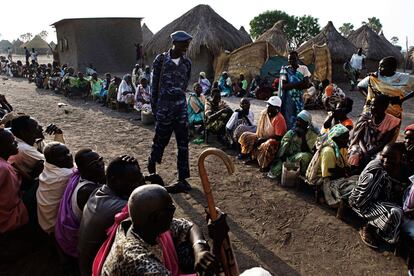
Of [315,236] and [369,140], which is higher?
[369,140]

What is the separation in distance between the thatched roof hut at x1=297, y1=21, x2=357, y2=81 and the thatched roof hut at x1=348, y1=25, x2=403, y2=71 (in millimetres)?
1884

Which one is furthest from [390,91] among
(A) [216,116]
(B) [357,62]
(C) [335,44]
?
(C) [335,44]

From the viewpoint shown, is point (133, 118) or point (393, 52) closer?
point (133, 118)

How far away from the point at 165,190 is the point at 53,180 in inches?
62.5

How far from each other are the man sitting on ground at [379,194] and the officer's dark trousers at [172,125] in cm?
227

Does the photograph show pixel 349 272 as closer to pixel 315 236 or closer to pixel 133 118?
pixel 315 236

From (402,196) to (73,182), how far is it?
317 cm

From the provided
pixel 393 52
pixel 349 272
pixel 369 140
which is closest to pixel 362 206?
pixel 349 272

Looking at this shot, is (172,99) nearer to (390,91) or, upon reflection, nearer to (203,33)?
(390,91)

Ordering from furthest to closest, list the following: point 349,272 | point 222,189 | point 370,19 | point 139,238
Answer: point 370,19, point 222,189, point 349,272, point 139,238

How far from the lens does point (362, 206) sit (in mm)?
3537

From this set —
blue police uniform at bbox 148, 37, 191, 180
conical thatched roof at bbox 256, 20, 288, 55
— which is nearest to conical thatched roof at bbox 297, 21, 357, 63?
conical thatched roof at bbox 256, 20, 288, 55

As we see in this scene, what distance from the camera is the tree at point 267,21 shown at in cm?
3525

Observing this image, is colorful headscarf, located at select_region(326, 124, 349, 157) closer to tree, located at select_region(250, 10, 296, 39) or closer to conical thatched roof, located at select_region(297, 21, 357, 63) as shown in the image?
conical thatched roof, located at select_region(297, 21, 357, 63)
